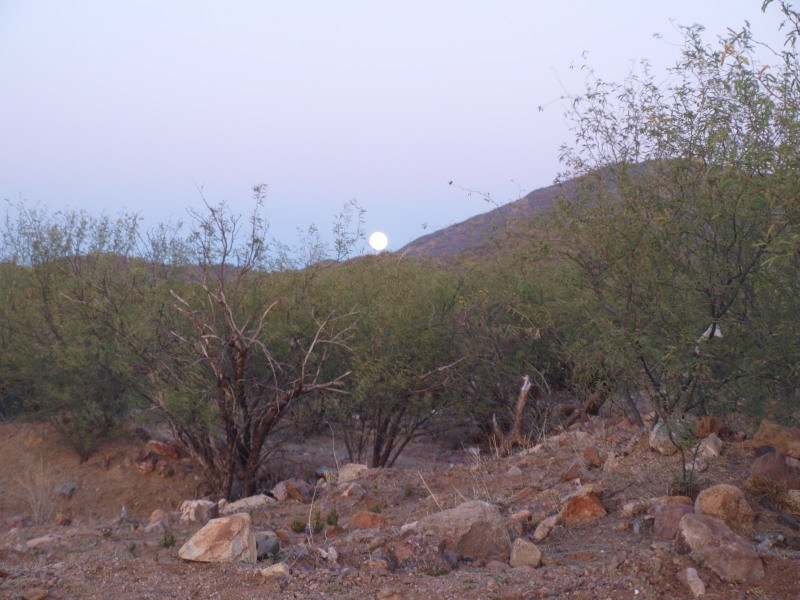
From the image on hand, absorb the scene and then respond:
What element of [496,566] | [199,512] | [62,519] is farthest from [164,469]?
[496,566]

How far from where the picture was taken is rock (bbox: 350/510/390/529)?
649 centimetres

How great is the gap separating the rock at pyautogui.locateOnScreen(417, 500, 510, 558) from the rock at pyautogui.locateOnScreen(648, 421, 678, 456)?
2400 millimetres

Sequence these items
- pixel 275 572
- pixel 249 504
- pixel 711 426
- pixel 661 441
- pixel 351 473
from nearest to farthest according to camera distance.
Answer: pixel 275 572
pixel 661 441
pixel 711 426
pixel 249 504
pixel 351 473

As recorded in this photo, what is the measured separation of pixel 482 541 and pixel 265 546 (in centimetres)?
158

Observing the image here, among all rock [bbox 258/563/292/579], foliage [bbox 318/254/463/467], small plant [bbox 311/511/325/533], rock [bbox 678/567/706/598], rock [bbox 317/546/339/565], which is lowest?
rock [bbox 678/567/706/598]

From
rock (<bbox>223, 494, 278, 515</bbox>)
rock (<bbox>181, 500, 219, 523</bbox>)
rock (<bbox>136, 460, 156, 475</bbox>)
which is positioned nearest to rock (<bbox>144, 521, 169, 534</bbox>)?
rock (<bbox>181, 500, 219, 523</bbox>)

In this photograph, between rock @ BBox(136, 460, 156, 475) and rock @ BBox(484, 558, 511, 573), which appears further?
rock @ BBox(136, 460, 156, 475)

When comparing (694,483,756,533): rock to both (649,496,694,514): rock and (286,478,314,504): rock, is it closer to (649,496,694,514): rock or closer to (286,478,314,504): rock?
(649,496,694,514): rock

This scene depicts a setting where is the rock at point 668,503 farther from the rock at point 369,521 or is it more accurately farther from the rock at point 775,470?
the rock at point 369,521

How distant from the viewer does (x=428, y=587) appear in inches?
183

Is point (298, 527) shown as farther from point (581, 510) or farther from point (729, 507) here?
point (729, 507)

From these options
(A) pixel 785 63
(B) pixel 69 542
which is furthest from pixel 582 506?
(B) pixel 69 542

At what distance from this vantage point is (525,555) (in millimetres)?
5055

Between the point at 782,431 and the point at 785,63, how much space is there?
3.19 m
